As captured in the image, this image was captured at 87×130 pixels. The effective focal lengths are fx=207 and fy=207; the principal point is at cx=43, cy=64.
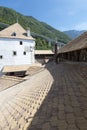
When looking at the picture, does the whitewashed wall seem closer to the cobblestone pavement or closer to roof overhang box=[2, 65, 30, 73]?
roof overhang box=[2, 65, 30, 73]

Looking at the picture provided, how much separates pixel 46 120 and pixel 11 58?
108 feet

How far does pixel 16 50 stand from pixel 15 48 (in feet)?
1.38

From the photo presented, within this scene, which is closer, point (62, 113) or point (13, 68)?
point (62, 113)

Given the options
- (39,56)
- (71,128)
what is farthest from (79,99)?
(39,56)

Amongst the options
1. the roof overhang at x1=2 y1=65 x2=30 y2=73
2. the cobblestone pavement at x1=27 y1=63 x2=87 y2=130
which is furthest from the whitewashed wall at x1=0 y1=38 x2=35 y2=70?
the cobblestone pavement at x1=27 y1=63 x2=87 y2=130

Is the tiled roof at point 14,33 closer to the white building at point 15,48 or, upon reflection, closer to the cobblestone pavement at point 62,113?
the white building at point 15,48

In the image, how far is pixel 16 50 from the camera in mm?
37219

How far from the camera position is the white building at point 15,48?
119ft

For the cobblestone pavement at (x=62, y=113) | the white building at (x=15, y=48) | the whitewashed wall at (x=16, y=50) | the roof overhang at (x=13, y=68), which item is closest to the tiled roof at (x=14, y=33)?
the white building at (x=15, y=48)

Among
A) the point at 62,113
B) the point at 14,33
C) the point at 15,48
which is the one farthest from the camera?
the point at 14,33

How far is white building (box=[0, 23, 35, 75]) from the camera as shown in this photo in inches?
1425

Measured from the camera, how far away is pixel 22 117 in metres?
5.21

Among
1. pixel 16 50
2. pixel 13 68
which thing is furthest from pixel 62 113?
pixel 16 50

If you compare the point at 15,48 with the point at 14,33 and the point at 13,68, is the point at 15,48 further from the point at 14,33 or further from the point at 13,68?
the point at 13,68
